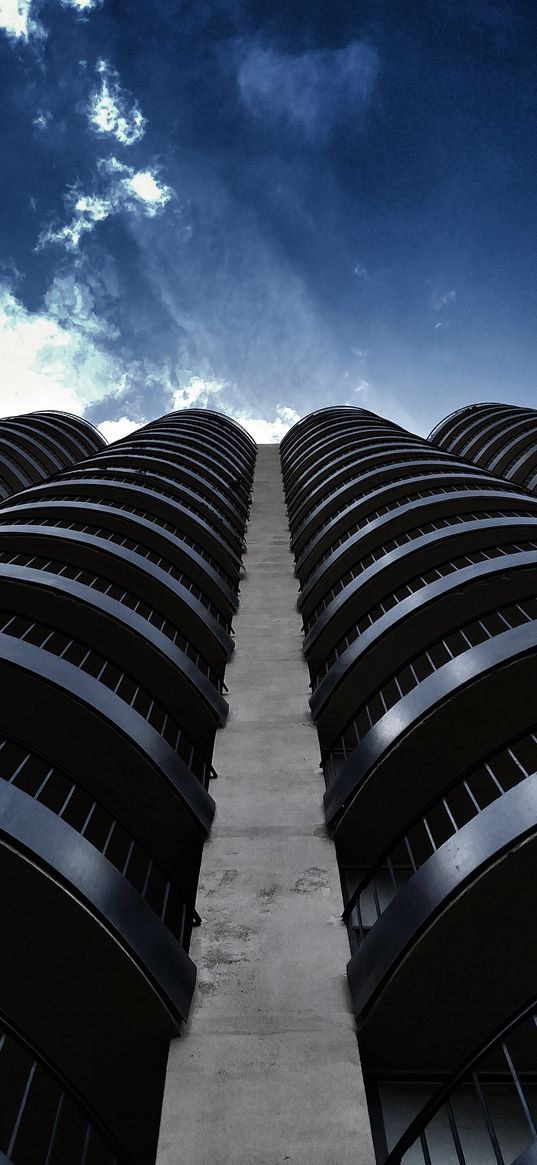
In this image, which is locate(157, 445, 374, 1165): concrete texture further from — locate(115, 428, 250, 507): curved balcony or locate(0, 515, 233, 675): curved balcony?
locate(115, 428, 250, 507): curved balcony

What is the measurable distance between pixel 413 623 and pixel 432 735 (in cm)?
409

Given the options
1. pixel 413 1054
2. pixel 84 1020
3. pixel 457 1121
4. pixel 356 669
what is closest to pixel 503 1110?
pixel 457 1121

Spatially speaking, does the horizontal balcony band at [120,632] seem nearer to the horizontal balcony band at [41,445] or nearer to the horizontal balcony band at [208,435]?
the horizontal balcony band at [208,435]

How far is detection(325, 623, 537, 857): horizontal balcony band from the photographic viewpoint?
11891 millimetres

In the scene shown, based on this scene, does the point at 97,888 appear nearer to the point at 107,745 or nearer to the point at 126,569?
the point at 107,745

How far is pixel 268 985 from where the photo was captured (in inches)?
384

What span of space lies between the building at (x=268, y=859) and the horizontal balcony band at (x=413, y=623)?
0.08 metres

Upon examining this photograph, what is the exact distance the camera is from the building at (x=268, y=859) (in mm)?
8523

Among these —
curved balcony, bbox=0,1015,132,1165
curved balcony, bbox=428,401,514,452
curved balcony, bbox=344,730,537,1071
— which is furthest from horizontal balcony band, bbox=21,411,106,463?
curved balcony, bbox=344,730,537,1071

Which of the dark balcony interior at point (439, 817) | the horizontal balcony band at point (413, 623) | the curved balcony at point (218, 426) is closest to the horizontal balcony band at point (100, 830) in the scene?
the dark balcony interior at point (439, 817)

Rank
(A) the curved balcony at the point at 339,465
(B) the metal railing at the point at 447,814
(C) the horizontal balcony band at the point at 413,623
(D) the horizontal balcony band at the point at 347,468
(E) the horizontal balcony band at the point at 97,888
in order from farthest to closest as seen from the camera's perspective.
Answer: (A) the curved balcony at the point at 339,465
(D) the horizontal balcony band at the point at 347,468
(C) the horizontal balcony band at the point at 413,623
(B) the metal railing at the point at 447,814
(E) the horizontal balcony band at the point at 97,888

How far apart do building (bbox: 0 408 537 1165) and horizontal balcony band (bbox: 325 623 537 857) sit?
2.0 inches

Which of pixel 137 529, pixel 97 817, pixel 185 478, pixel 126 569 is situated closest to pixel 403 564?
pixel 126 569

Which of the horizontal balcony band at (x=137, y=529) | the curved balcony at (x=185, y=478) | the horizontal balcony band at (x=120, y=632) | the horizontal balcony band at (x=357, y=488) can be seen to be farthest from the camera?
the curved balcony at (x=185, y=478)
